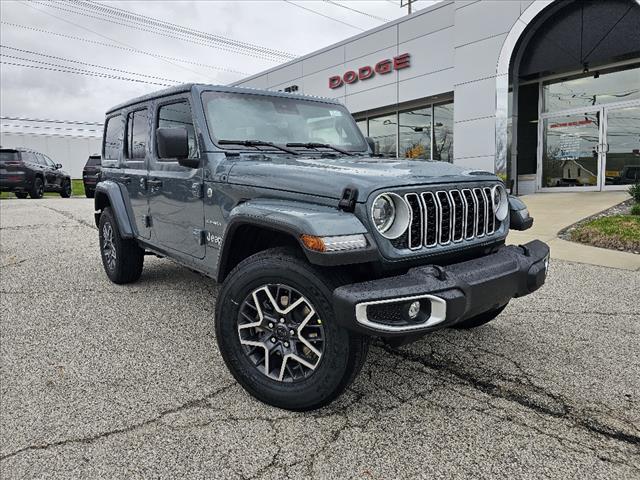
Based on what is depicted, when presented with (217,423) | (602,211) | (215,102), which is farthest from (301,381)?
(602,211)

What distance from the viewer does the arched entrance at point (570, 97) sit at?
37.5ft

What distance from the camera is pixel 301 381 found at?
2.48 meters

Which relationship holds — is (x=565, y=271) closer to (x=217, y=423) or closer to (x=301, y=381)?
(x=301, y=381)

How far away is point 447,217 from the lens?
8.75 ft

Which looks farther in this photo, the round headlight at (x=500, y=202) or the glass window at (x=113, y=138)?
the glass window at (x=113, y=138)

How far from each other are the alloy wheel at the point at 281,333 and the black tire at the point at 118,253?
2774mm

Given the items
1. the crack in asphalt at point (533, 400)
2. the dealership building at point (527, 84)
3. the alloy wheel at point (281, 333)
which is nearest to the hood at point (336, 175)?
the alloy wheel at point (281, 333)

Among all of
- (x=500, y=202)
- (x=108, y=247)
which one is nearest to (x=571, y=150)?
(x=500, y=202)

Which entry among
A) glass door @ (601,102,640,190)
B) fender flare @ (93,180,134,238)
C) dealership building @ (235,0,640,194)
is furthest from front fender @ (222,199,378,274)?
glass door @ (601,102,640,190)

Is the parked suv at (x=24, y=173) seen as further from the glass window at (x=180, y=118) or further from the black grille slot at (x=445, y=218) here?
the black grille slot at (x=445, y=218)

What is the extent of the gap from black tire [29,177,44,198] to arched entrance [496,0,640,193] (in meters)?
15.9

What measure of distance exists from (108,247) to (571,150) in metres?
12.6

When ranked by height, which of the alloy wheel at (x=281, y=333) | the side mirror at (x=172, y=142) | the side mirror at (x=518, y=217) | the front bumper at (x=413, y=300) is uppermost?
the side mirror at (x=172, y=142)

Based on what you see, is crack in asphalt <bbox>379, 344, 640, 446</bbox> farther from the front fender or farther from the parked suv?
the parked suv
